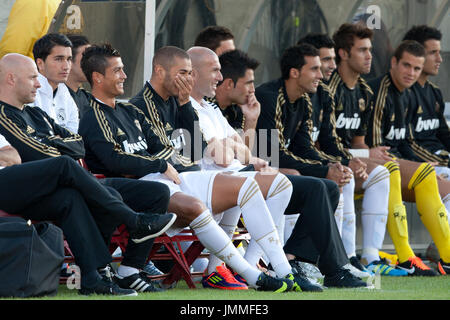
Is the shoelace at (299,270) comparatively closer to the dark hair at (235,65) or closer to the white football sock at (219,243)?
the white football sock at (219,243)

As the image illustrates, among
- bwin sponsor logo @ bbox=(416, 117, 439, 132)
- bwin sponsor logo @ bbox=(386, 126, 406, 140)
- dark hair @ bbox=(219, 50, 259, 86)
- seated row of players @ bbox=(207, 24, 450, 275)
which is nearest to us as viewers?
dark hair @ bbox=(219, 50, 259, 86)

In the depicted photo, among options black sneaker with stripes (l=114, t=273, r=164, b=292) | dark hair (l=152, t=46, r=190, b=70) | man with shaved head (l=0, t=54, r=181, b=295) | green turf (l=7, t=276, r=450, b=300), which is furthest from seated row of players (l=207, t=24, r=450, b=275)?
man with shaved head (l=0, t=54, r=181, b=295)

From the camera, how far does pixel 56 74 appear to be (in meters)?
6.64

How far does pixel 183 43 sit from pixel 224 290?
346cm

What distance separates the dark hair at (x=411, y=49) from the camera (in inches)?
349

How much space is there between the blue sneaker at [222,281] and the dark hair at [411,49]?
3551 millimetres

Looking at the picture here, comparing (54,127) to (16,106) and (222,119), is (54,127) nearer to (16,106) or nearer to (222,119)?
(16,106)

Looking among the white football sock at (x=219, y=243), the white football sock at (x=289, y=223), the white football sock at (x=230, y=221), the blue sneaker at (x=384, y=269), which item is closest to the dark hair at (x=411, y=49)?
the blue sneaker at (x=384, y=269)

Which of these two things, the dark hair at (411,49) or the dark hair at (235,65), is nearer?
the dark hair at (235,65)

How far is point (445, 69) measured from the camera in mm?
10180

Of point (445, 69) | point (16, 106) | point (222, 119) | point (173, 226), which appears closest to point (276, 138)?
point (222, 119)

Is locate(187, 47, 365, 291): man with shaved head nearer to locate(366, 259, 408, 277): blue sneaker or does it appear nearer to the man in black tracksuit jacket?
the man in black tracksuit jacket

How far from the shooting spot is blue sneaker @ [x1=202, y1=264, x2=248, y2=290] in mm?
5914

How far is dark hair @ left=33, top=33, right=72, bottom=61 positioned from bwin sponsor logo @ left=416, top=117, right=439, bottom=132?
12.0 feet
